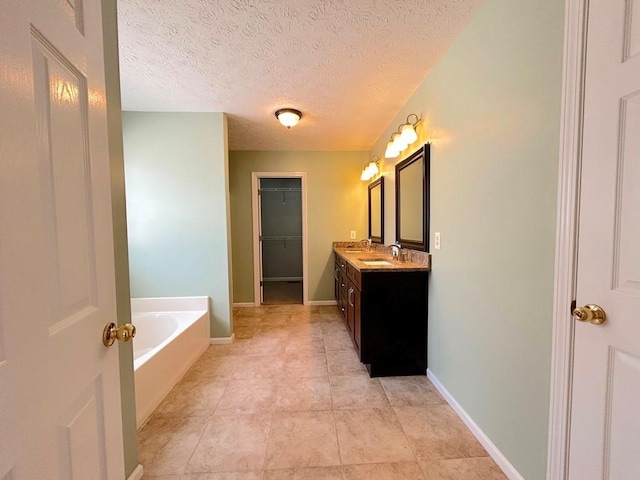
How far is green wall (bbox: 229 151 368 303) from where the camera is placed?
3980 mm

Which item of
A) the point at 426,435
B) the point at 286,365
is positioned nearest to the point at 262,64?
the point at 286,365

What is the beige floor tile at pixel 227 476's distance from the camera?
126cm

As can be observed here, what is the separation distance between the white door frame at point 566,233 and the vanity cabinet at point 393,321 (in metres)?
1.09

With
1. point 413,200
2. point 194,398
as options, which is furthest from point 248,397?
point 413,200

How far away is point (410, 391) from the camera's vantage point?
192 centimetres

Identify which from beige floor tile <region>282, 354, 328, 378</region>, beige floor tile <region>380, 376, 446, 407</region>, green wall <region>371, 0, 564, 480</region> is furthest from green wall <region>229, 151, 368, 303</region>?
green wall <region>371, 0, 564, 480</region>

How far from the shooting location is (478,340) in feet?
4.79

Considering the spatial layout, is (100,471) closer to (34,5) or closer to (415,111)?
(34,5)

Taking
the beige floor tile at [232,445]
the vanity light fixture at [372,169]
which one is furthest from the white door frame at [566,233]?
the vanity light fixture at [372,169]

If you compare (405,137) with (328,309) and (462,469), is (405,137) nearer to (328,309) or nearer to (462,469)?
(462,469)

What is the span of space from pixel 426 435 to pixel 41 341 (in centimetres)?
177

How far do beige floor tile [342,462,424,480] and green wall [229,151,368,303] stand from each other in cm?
283

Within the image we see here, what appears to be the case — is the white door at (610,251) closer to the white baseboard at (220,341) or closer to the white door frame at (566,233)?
the white door frame at (566,233)

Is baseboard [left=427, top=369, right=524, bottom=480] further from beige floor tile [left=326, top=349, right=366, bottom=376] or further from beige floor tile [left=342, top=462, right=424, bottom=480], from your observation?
beige floor tile [left=326, top=349, right=366, bottom=376]
